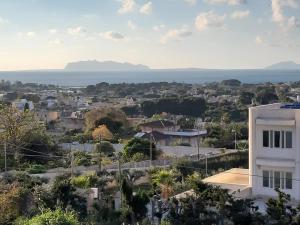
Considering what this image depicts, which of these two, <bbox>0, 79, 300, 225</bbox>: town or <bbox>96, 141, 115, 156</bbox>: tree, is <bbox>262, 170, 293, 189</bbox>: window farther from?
<bbox>96, 141, 115, 156</bbox>: tree

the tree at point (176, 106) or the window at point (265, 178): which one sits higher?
the window at point (265, 178)

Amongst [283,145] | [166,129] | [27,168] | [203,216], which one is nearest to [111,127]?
[166,129]

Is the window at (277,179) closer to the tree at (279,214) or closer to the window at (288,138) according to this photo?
the window at (288,138)

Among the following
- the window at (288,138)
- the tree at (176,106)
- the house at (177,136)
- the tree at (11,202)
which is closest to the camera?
the tree at (11,202)

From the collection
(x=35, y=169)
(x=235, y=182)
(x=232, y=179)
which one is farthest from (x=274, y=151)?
(x=35, y=169)

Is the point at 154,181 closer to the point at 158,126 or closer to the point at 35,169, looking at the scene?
the point at 35,169

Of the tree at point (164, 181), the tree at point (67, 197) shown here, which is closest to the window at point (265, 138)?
the tree at point (164, 181)
